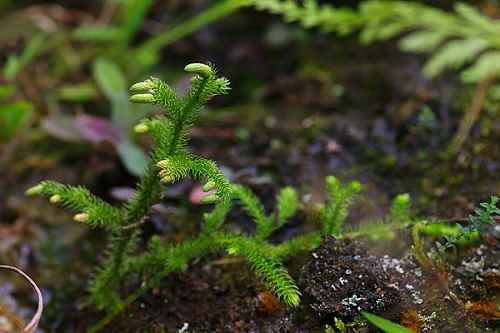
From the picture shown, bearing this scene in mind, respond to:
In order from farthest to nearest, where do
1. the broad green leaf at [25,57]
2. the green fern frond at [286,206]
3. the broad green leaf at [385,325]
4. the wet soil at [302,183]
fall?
the broad green leaf at [25,57] → the green fern frond at [286,206] → the wet soil at [302,183] → the broad green leaf at [385,325]

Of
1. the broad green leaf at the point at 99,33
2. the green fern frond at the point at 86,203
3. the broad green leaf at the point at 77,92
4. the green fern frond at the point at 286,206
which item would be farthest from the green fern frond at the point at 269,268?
the broad green leaf at the point at 99,33

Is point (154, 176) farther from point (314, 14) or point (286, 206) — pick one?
point (314, 14)

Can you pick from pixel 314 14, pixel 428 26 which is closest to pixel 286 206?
pixel 314 14

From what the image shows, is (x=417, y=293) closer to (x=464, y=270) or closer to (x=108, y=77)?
(x=464, y=270)

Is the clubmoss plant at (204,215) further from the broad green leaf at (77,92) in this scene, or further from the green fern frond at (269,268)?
the broad green leaf at (77,92)

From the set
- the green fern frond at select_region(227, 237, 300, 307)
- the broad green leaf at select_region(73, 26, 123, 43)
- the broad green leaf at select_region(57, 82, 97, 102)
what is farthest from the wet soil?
the broad green leaf at select_region(73, 26, 123, 43)

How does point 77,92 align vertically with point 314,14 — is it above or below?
below

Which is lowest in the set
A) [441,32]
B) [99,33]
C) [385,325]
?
[385,325]

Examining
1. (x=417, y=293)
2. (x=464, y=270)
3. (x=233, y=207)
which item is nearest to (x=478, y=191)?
(x=464, y=270)
